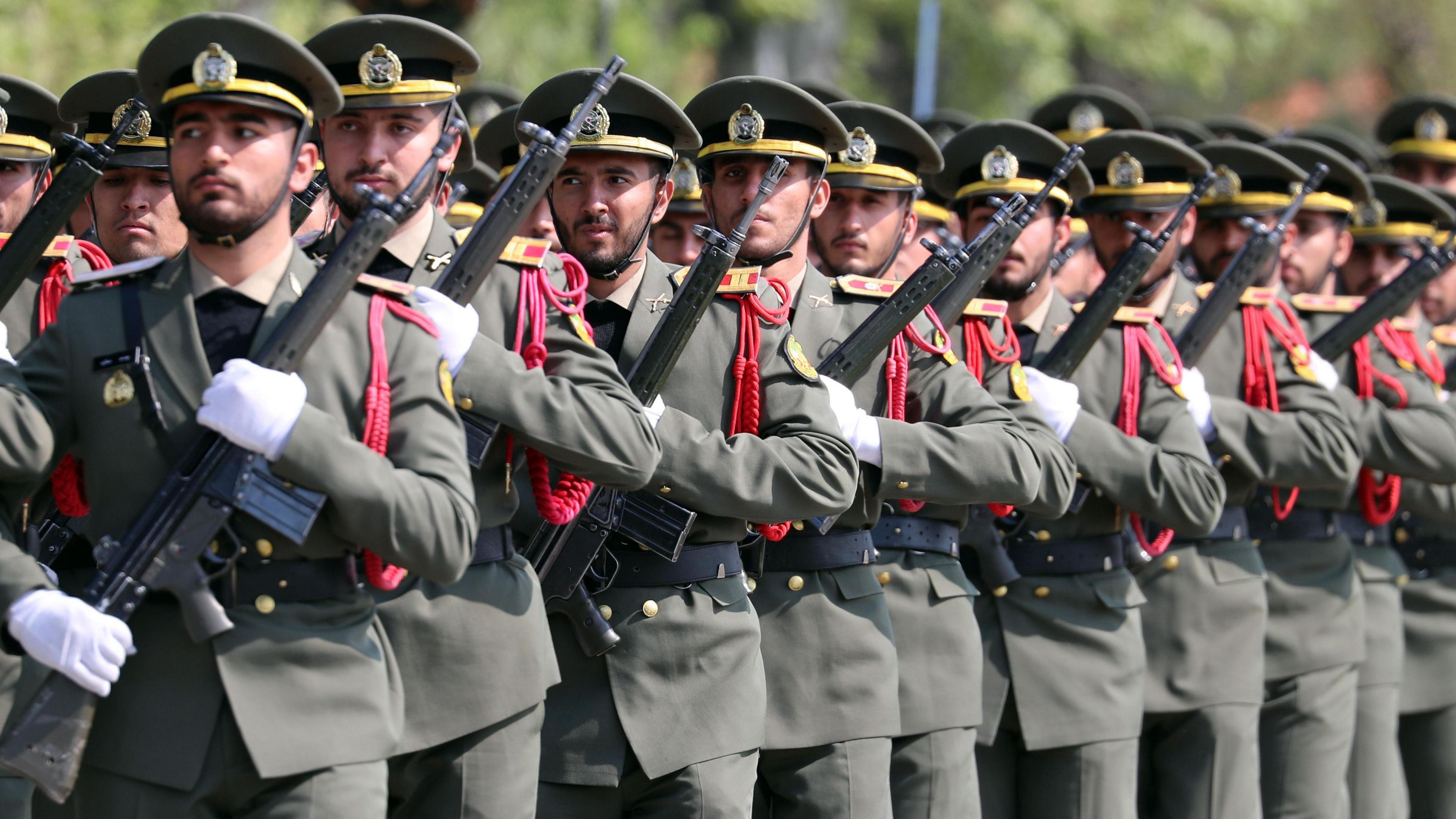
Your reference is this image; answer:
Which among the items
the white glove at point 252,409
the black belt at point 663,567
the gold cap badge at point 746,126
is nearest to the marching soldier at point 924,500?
the gold cap badge at point 746,126

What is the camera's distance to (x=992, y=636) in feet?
19.6

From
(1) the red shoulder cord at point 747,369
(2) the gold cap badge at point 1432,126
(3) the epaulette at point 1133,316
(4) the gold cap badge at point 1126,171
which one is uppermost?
(2) the gold cap badge at point 1432,126

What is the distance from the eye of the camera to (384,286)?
12.6ft

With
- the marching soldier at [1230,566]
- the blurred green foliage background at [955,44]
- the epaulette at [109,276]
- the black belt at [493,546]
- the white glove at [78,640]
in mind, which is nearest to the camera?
the white glove at [78,640]

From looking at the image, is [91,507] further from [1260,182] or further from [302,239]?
[1260,182]

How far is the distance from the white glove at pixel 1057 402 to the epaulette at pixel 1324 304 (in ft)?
6.66

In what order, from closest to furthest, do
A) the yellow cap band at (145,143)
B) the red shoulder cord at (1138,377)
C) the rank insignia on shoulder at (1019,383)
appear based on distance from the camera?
1. the yellow cap band at (145,143)
2. the rank insignia on shoulder at (1019,383)
3. the red shoulder cord at (1138,377)

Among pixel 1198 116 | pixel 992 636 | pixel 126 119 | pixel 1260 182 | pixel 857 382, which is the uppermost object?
pixel 1198 116

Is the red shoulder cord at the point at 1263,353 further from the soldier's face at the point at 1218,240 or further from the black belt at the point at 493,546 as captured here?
the black belt at the point at 493,546

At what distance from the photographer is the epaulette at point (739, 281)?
15.8ft

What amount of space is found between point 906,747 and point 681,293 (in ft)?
5.31

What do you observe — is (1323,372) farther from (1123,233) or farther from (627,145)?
(627,145)

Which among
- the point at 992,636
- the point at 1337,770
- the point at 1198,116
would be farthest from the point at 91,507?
the point at 1198,116

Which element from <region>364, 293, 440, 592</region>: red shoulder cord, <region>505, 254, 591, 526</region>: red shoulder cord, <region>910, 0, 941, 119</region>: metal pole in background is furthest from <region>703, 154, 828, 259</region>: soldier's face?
<region>910, 0, 941, 119</region>: metal pole in background
